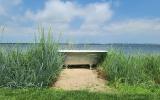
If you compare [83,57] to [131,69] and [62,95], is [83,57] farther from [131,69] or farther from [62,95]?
[62,95]

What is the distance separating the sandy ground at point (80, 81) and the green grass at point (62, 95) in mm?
1238

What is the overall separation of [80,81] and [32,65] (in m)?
1.43

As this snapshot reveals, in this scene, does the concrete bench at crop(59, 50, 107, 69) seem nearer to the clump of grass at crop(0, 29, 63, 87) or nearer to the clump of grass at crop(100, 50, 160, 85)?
the clump of grass at crop(100, 50, 160, 85)

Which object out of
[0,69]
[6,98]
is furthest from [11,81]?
[6,98]

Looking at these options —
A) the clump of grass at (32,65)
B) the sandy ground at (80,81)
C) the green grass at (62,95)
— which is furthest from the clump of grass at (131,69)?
the green grass at (62,95)

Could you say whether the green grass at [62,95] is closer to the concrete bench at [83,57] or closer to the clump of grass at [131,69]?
the clump of grass at [131,69]

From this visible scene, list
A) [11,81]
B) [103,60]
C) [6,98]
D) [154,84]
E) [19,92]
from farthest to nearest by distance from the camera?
[103,60] < [154,84] < [11,81] < [19,92] < [6,98]

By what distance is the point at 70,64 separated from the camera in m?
14.7

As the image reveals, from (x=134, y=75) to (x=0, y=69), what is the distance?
3674 millimetres

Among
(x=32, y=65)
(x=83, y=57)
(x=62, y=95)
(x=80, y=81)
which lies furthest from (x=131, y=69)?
(x=62, y=95)

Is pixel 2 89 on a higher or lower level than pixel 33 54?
lower

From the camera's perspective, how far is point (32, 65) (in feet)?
40.7

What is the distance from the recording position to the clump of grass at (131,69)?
511 inches

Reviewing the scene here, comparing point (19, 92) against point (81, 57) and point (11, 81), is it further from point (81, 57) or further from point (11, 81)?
point (81, 57)
